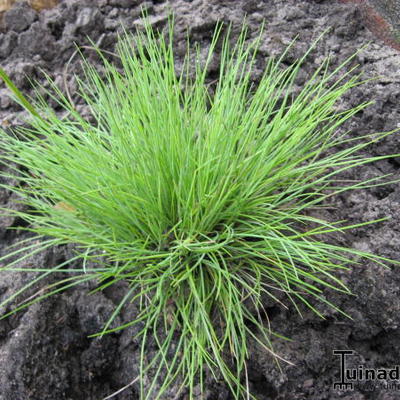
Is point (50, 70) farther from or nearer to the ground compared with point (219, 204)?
nearer to the ground

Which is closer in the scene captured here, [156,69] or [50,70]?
[156,69]

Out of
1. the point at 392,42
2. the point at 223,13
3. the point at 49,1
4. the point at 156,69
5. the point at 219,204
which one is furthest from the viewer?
the point at 49,1

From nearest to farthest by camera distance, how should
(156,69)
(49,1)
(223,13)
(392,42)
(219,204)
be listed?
(219,204) → (156,69) → (392,42) → (223,13) → (49,1)

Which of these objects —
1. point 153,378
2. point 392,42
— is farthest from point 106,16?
point 153,378

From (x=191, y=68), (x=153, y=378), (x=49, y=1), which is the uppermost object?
(x=191, y=68)

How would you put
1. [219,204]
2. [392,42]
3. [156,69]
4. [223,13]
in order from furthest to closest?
[223,13]
[392,42]
[156,69]
[219,204]

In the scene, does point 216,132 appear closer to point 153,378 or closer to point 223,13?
point 153,378

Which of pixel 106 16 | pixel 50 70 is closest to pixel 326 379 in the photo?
pixel 50 70

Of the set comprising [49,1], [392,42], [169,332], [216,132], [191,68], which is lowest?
[169,332]

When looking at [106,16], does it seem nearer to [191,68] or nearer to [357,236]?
[191,68]
